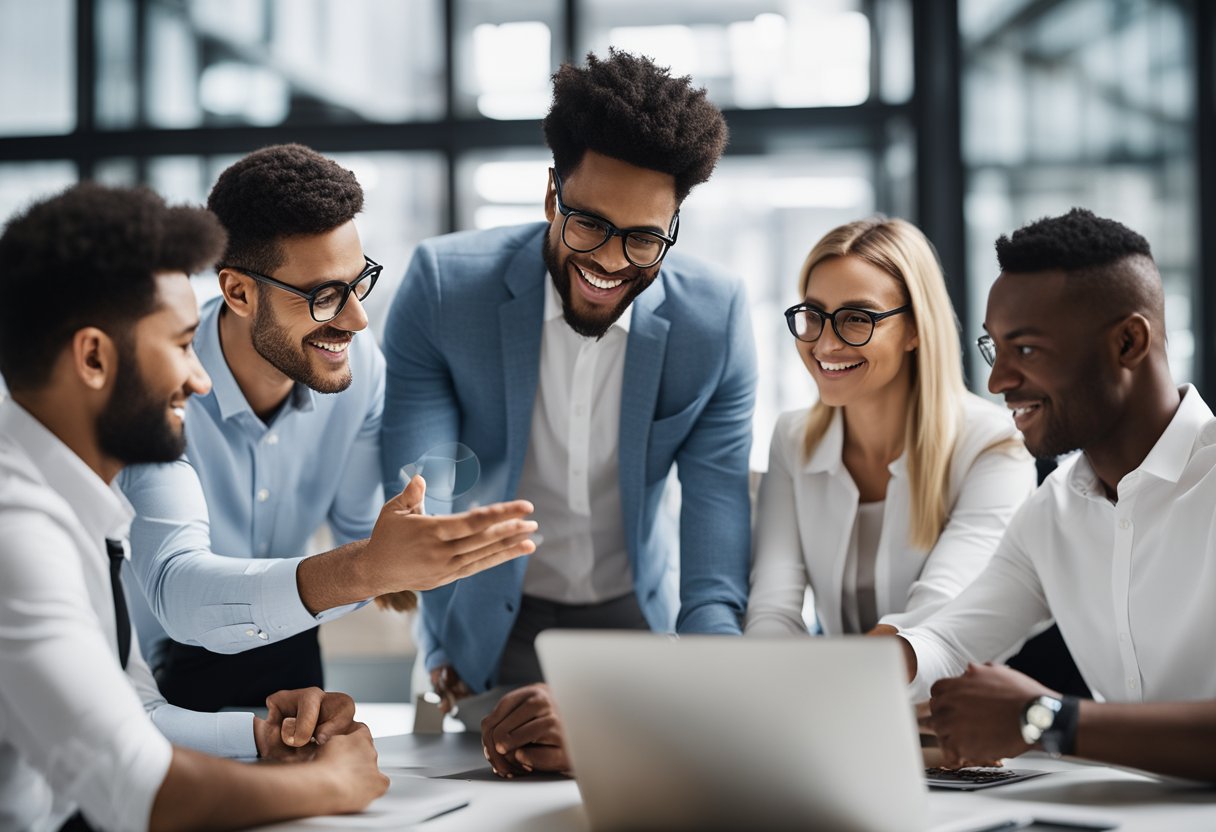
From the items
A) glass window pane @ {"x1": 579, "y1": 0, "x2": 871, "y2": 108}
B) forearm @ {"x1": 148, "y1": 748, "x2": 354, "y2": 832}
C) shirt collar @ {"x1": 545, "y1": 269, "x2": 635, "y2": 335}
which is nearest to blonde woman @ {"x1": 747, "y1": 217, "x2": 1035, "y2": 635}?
shirt collar @ {"x1": 545, "y1": 269, "x2": 635, "y2": 335}

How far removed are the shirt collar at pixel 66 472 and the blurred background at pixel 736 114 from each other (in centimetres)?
382

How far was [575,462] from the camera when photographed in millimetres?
2574

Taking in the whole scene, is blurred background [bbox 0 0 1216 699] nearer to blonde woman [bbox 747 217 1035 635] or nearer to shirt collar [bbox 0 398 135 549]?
blonde woman [bbox 747 217 1035 635]

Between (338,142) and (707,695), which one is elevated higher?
(338,142)

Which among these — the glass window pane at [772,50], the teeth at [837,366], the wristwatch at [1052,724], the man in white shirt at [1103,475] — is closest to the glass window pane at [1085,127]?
the glass window pane at [772,50]

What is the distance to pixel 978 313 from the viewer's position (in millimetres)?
5242

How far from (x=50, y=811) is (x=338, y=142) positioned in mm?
4666

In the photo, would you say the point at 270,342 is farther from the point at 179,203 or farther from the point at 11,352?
the point at 11,352

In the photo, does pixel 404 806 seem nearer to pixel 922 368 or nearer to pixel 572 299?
pixel 572 299

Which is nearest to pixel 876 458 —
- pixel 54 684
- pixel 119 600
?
pixel 119 600

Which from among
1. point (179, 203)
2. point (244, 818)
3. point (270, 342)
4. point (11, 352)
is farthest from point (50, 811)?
point (270, 342)

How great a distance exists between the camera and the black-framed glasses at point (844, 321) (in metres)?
2.49

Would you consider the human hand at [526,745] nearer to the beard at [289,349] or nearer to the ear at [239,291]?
the beard at [289,349]

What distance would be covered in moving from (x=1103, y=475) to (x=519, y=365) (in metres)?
1.19
